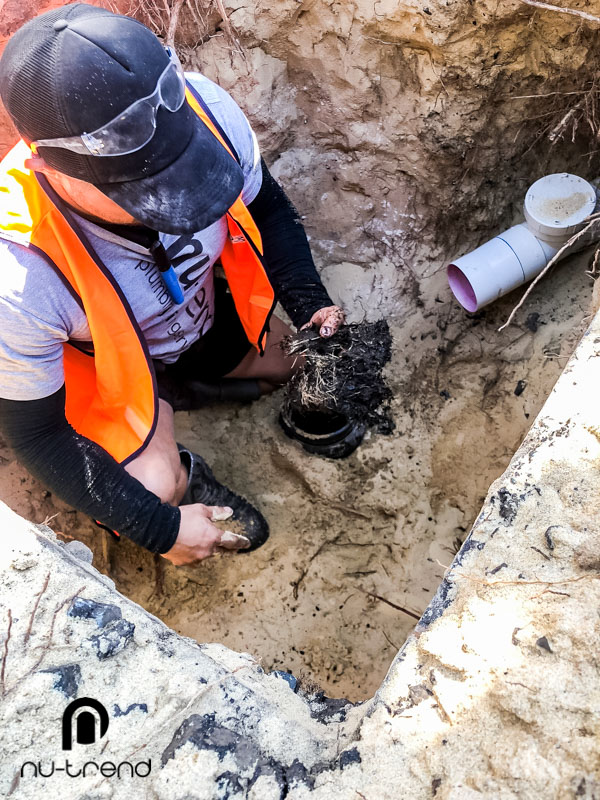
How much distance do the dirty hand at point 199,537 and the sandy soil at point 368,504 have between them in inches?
11.7

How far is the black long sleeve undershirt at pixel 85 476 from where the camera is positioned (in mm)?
1646

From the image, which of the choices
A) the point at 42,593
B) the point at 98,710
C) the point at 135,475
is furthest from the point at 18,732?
the point at 135,475

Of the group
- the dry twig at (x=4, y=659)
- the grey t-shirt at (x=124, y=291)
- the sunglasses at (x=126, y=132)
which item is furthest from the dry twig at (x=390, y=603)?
the sunglasses at (x=126, y=132)

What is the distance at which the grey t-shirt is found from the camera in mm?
1479

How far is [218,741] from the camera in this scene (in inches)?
43.3

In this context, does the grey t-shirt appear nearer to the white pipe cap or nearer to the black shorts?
the black shorts

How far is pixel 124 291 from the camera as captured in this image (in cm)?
173

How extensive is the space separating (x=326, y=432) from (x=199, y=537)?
27.2 inches

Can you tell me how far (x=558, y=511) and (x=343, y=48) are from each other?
1854mm

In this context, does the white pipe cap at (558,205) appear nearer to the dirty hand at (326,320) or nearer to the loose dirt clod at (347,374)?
the loose dirt clod at (347,374)

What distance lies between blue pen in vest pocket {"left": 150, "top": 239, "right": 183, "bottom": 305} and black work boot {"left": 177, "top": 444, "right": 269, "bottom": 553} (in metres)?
0.62

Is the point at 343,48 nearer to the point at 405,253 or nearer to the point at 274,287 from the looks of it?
the point at 405,253

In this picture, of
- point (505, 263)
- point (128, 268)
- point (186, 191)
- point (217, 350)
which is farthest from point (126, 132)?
point (505, 263)

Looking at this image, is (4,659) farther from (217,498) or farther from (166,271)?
(217,498)
